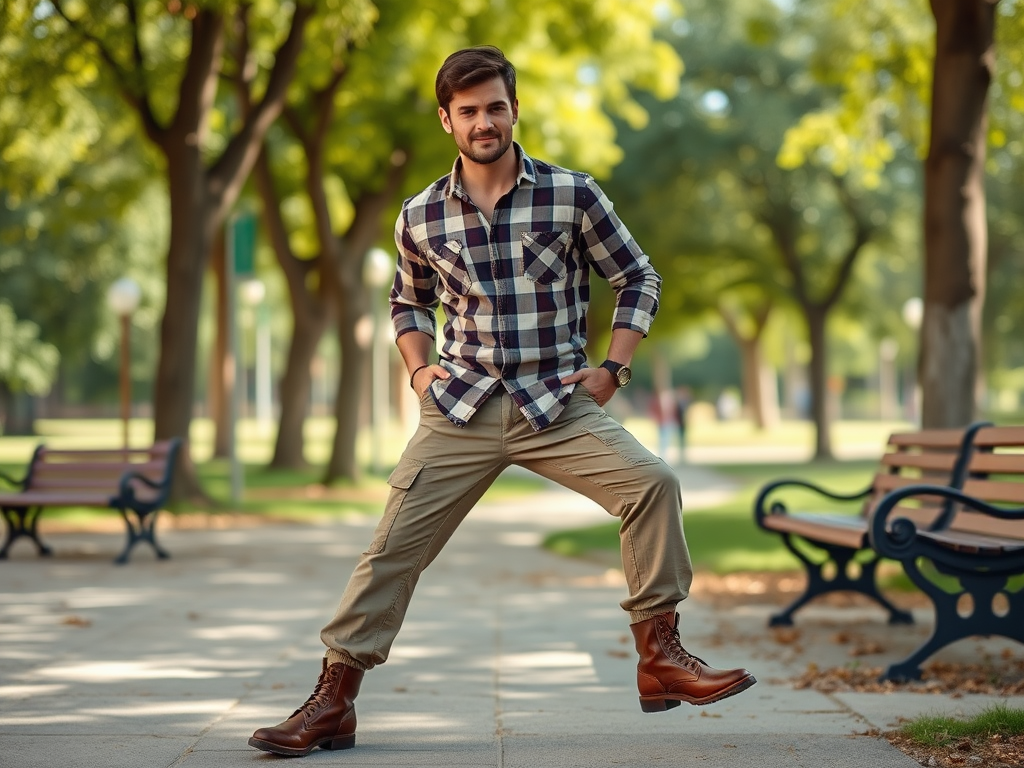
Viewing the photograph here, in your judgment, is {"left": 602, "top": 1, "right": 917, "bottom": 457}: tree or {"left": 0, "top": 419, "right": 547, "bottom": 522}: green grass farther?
{"left": 602, "top": 1, "right": 917, "bottom": 457}: tree

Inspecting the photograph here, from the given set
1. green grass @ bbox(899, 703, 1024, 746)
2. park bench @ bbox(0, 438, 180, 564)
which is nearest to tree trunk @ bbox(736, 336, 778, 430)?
park bench @ bbox(0, 438, 180, 564)

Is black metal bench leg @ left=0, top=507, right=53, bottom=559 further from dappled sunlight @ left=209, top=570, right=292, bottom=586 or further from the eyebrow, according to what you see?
the eyebrow

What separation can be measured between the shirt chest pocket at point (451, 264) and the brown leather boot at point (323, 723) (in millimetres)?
1235

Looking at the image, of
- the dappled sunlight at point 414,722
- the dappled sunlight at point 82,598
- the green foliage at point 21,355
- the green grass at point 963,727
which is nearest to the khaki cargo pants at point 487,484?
the dappled sunlight at point 414,722

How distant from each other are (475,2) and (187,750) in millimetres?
14999

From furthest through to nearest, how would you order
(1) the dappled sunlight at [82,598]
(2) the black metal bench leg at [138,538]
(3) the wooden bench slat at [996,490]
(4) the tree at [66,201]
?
(4) the tree at [66,201] → (2) the black metal bench leg at [138,538] → (1) the dappled sunlight at [82,598] → (3) the wooden bench slat at [996,490]

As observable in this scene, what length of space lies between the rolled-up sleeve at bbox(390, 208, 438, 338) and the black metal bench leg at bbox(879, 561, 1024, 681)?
2.46 m

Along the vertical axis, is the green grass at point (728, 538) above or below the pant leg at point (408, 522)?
below

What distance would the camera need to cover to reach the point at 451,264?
171 inches

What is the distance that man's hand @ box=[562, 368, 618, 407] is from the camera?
4312 mm

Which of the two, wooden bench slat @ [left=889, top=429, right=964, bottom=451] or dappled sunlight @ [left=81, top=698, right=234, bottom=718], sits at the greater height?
wooden bench slat @ [left=889, top=429, right=964, bottom=451]

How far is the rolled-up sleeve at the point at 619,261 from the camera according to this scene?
4.38 meters

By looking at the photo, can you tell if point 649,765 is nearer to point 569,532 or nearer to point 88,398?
point 569,532

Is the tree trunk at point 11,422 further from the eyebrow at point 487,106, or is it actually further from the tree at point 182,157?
the eyebrow at point 487,106
